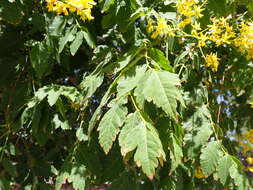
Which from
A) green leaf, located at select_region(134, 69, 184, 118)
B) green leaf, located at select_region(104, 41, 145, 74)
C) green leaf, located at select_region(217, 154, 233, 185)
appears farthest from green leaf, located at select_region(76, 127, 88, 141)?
green leaf, located at select_region(217, 154, 233, 185)

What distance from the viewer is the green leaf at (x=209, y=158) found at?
1.31 metres

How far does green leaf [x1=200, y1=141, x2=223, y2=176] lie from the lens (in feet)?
4.30

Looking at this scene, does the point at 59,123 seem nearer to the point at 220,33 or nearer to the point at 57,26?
the point at 57,26

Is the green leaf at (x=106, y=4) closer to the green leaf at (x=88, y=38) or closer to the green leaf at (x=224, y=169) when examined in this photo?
the green leaf at (x=88, y=38)

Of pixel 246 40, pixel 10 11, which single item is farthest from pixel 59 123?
pixel 246 40

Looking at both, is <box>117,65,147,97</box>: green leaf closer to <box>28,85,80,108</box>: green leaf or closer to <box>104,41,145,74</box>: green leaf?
<box>104,41,145,74</box>: green leaf

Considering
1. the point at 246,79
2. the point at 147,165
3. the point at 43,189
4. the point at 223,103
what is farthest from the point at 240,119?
the point at 147,165

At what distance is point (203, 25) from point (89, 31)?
527 mm

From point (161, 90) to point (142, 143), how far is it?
16 centimetres

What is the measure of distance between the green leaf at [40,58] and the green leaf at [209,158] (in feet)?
2.44

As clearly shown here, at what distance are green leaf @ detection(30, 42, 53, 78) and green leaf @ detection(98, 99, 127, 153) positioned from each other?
59 centimetres

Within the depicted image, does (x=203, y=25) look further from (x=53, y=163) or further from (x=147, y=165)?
(x=53, y=163)

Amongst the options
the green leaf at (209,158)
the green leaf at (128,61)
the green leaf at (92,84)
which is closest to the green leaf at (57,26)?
the green leaf at (92,84)

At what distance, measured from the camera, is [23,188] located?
180cm
